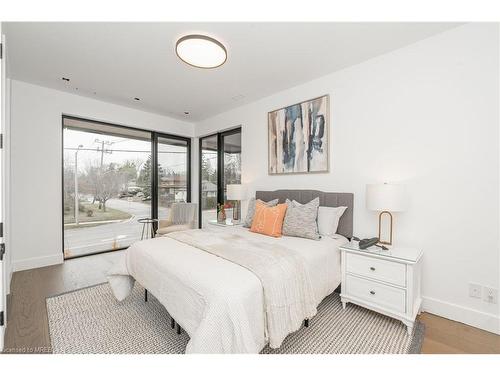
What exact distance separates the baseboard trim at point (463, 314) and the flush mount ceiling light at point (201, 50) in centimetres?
317

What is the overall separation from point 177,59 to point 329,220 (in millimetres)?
2551

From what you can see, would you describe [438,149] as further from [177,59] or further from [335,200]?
[177,59]

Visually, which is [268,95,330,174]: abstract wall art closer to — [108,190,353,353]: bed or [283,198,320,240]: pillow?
[283,198,320,240]: pillow

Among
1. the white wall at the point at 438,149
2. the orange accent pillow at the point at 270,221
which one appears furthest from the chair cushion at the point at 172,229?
the white wall at the point at 438,149

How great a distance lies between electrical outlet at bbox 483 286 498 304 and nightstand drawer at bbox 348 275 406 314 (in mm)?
710

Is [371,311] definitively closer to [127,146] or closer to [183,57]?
[183,57]

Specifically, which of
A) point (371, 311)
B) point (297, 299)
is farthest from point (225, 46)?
point (371, 311)

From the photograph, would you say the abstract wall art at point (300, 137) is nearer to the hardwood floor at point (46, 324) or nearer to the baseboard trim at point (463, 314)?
the baseboard trim at point (463, 314)

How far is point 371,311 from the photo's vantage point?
7.00 feet

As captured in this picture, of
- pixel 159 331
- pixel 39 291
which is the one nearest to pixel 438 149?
pixel 159 331

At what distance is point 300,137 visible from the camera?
10.2 ft

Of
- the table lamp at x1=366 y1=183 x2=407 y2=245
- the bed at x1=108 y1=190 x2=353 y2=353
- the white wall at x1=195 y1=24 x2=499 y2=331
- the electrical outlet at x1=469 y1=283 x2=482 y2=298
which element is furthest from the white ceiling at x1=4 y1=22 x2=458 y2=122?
the electrical outlet at x1=469 y1=283 x2=482 y2=298

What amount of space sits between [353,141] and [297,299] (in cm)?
194

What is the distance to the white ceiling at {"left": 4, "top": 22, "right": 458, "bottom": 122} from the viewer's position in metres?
2.03
